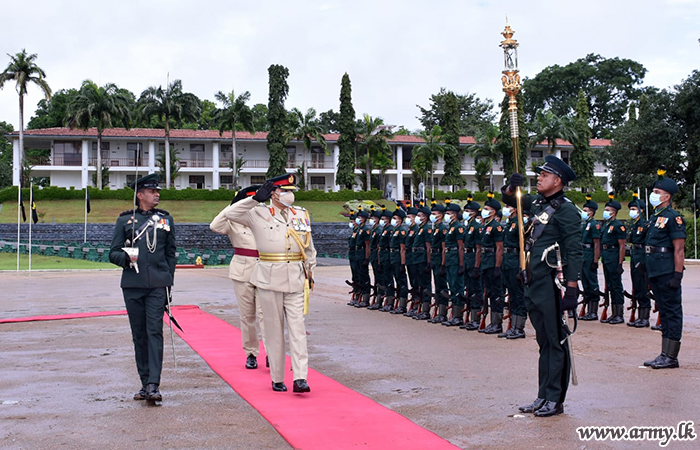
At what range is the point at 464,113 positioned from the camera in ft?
295

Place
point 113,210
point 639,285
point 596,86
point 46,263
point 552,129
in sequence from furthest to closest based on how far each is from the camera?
point 596,86, point 552,129, point 113,210, point 46,263, point 639,285

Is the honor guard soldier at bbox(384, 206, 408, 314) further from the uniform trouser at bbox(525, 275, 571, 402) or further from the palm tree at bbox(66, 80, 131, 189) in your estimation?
the palm tree at bbox(66, 80, 131, 189)

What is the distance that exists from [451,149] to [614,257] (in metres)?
56.7

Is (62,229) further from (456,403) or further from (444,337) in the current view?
(456,403)

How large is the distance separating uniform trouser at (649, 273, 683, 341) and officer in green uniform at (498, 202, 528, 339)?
8.37ft

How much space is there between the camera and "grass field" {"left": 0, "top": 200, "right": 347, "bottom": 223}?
5292 cm

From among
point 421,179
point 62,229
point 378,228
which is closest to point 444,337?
point 378,228

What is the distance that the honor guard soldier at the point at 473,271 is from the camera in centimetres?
1203

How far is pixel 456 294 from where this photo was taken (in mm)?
12633

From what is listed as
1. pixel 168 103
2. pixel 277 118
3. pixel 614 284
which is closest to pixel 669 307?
pixel 614 284

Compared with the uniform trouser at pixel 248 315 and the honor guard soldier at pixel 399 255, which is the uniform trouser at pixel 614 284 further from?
the uniform trouser at pixel 248 315

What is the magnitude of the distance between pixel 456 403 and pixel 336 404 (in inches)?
43.2

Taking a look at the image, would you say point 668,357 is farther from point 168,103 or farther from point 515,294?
point 168,103
